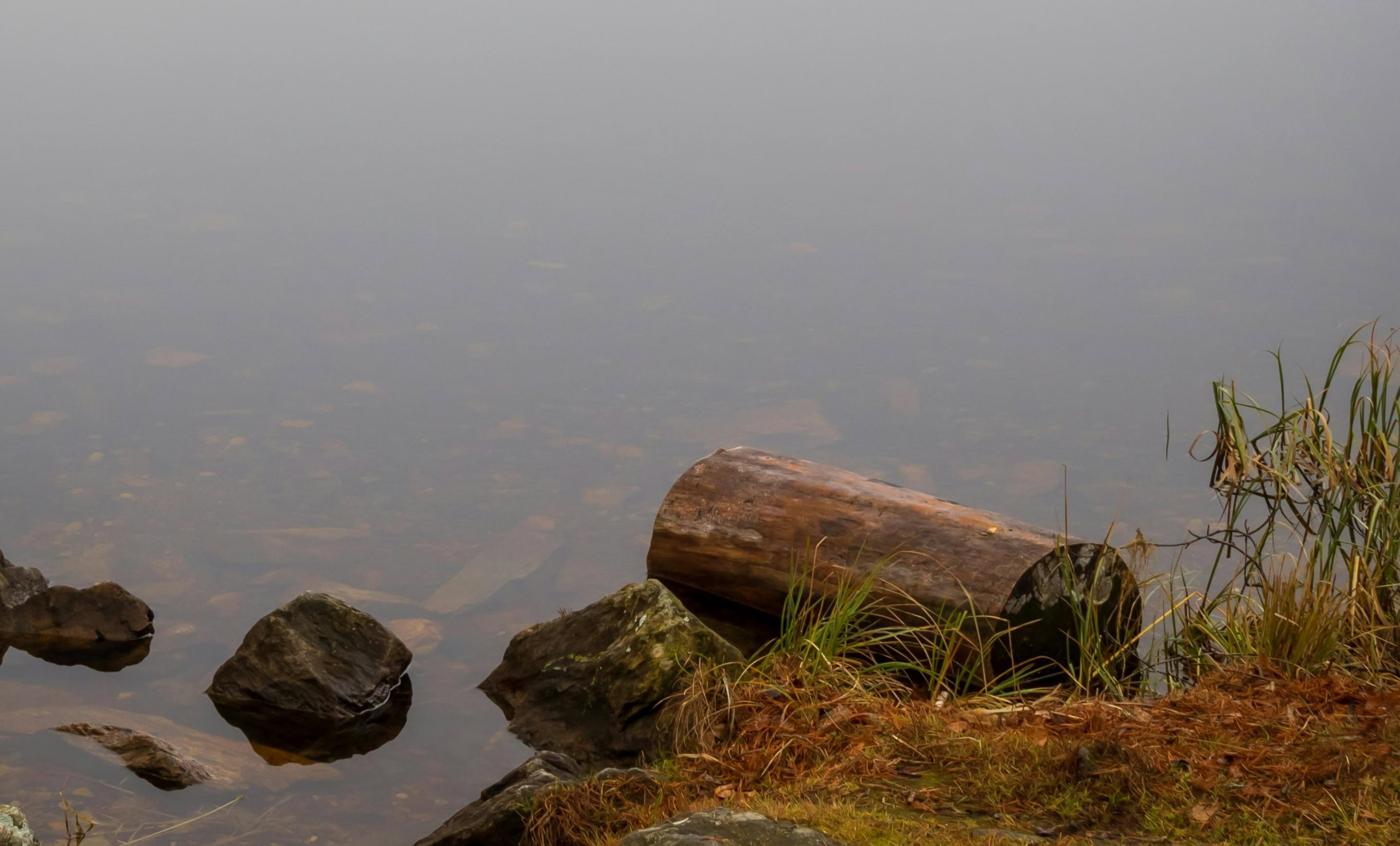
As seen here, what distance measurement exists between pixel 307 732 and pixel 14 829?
71.5 inches

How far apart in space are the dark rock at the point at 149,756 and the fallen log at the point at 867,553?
7.68 ft

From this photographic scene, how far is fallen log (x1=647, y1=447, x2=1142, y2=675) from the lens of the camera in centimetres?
510

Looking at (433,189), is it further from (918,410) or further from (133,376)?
(918,410)

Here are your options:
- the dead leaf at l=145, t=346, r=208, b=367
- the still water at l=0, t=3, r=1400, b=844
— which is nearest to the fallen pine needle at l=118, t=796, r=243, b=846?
the still water at l=0, t=3, r=1400, b=844

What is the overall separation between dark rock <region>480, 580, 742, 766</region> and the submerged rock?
202 cm

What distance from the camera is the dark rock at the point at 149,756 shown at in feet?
15.7

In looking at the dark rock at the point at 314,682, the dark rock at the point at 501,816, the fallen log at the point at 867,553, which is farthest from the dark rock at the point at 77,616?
the dark rock at the point at 501,816

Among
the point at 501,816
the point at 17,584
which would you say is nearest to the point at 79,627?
the point at 17,584

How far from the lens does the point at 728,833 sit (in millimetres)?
3070

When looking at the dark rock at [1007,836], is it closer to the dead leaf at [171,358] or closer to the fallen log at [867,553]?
the fallen log at [867,553]

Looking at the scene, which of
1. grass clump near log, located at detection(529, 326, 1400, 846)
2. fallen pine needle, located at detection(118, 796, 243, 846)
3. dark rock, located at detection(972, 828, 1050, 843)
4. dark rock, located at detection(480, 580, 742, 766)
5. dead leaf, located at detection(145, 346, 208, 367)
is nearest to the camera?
dark rock, located at detection(972, 828, 1050, 843)

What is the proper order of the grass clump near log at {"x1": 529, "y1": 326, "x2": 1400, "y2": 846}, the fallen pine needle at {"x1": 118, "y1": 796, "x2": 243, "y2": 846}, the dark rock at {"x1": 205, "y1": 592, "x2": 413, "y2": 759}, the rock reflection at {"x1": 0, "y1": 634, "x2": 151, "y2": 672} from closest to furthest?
the grass clump near log at {"x1": 529, "y1": 326, "x2": 1400, "y2": 846} < the fallen pine needle at {"x1": 118, "y1": 796, "x2": 243, "y2": 846} < the dark rock at {"x1": 205, "y1": 592, "x2": 413, "y2": 759} < the rock reflection at {"x1": 0, "y1": 634, "x2": 151, "y2": 672}

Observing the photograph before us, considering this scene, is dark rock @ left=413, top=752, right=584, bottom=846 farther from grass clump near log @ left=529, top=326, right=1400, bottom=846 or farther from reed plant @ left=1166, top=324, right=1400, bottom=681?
reed plant @ left=1166, top=324, right=1400, bottom=681

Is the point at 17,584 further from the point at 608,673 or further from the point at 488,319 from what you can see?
the point at 488,319
